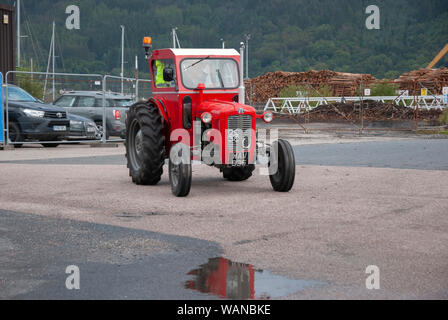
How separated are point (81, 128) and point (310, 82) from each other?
3284 cm

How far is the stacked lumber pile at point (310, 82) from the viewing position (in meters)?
50.0

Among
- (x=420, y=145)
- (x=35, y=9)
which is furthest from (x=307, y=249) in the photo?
(x=35, y=9)

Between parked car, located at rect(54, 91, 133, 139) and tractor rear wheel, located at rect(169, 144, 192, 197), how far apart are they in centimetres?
1310

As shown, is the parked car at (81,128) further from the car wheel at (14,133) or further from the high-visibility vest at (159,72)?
the high-visibility vest at (159,72)

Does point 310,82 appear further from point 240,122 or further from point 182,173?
point 182,173

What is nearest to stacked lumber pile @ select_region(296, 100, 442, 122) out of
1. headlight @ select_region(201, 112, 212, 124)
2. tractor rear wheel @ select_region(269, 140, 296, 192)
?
tractor rear wheel @ select_region(269, 140, 296, 192)

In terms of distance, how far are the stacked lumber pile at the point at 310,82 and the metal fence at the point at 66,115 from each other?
23350 mm

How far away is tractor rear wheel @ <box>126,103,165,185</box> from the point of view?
11.8m

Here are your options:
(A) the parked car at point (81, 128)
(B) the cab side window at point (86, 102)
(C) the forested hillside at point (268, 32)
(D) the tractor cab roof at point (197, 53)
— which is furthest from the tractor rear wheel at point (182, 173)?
(C) the forested hillside at point (268, 32)

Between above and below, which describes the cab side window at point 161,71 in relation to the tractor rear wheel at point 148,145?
above

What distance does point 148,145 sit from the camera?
465 inches

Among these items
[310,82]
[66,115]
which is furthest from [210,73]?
[310,82]

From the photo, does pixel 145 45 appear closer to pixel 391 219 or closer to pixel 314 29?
pixel 391 219
